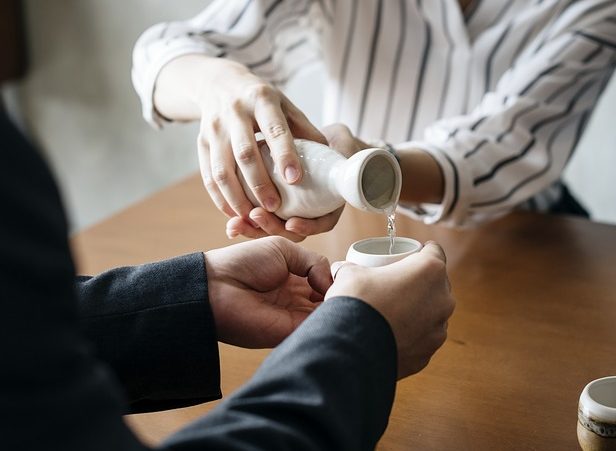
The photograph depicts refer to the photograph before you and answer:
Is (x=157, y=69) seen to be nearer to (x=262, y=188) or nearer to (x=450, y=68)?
(x=262, y=188)

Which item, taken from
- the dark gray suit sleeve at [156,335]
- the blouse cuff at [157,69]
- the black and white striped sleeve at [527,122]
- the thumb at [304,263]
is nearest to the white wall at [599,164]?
the black and white striped sleeve at [527,122]

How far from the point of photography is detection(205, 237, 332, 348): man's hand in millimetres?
865

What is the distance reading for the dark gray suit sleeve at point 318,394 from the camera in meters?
0.55

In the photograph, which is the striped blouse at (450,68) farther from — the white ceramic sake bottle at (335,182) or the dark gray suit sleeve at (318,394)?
the dark gray suit sleeve at (318,394)

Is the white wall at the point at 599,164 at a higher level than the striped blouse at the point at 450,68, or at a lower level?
lower

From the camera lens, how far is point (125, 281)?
85 centimetres

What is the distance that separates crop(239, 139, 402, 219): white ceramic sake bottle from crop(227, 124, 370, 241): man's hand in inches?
0.5

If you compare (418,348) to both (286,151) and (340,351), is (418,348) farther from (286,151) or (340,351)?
(286,151)

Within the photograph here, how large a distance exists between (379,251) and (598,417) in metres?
0.30

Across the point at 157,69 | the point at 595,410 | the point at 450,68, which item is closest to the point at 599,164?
the point at 450,68

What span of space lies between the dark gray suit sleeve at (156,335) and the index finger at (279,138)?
0.18 meters

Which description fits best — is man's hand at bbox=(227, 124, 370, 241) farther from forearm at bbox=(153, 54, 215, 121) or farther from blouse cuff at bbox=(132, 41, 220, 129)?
blouse cuff at bbox=(132, 41, 220, 129)

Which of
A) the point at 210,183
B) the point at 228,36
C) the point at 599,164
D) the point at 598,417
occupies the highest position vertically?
the point at 228,36

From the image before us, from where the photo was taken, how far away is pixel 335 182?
91 cm
